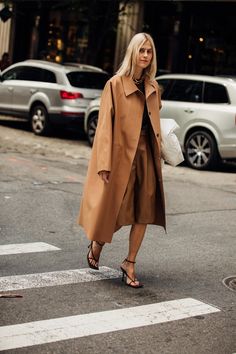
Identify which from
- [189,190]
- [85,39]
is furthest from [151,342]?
[85,39]

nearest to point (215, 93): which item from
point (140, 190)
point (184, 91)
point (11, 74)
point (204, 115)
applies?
point (204, 115)

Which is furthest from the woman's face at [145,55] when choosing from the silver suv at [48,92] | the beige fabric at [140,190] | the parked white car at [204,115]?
the silver suv at [48,92]

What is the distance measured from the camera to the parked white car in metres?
13.7

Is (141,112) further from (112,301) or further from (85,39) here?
(85,39)

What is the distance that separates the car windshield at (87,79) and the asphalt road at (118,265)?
5.22m

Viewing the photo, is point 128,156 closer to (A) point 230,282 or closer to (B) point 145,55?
(B) point 145,55

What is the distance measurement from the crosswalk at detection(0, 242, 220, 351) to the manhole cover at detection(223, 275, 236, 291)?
0.57m

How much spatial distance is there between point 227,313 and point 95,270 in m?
1.40

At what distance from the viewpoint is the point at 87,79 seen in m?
17.5

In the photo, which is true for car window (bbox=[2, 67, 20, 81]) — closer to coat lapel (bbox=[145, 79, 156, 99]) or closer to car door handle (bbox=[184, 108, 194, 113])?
car door handle (bbox=[184, 108, 194, 113])

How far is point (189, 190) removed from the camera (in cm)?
1131

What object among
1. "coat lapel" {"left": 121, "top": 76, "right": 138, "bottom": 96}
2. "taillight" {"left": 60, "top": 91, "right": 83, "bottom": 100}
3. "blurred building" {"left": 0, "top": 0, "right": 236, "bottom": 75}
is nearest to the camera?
"coat lapel" {"left": 121, "top": 76, "right": 138, "bottom": 96}

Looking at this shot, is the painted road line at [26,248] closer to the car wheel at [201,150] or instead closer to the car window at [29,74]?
the car wheel at [201,150]

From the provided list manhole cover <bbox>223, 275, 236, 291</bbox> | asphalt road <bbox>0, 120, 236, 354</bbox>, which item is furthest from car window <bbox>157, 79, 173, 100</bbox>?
manhole cover <bbox>223, 275, 236, 291</bbox>
